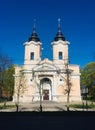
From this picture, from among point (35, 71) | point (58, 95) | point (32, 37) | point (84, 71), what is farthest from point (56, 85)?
point (84, 71)

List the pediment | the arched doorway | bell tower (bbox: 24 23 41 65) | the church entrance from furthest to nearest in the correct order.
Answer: bell tower (bbox: 24 23 41 65) → the arched doorway → the church entrance → the pediment

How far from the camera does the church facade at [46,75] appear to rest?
48.2 meters

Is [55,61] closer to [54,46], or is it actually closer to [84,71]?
[54,46]

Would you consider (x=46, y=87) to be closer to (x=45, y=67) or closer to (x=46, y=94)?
(x=46, y=94)

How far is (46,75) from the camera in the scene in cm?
4884

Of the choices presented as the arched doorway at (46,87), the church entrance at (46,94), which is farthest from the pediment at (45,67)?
the church entrance at (46,94)

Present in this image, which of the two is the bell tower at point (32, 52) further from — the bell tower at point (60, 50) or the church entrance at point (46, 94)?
the church entrance at point (46, 94)

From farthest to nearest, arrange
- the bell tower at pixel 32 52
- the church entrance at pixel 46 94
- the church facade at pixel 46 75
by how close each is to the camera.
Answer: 1. the bell tower at pixel 32 52
2. the church entrance at pixel 46 94
3. the church facade at pixel 46 75

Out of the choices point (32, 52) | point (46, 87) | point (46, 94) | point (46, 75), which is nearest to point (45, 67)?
point (46, 75)

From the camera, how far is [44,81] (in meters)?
51.1

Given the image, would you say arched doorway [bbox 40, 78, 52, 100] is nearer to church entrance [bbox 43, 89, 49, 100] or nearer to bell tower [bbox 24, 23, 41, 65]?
church entrance [bbox 43, 89, 49, 100]

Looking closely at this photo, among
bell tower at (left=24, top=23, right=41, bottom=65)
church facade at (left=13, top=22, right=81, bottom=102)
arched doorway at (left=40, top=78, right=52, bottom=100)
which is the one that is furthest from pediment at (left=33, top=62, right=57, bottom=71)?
bell tower at (left=24, top=23, right=41, bottom=65)

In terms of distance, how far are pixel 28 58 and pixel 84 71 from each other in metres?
23.5

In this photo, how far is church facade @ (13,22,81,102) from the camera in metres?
48.2
